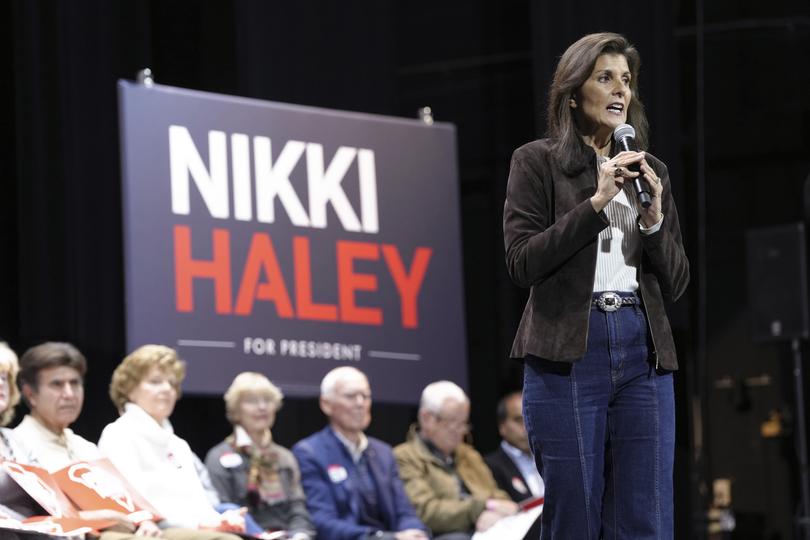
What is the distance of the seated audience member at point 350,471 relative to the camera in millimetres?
5348

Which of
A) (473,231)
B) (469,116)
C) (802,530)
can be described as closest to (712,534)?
(802,530)

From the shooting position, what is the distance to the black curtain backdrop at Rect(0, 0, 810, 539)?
19.2ft

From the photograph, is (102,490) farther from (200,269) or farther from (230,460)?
(200,269)

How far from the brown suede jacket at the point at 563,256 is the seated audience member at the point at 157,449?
2154mm

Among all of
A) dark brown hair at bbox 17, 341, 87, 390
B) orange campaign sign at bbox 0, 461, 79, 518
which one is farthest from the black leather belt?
dark brown hair at bbox 17, 341, 87, 390

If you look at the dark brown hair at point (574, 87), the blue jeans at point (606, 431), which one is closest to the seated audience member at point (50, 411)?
the blue jeans at point (606, 431)

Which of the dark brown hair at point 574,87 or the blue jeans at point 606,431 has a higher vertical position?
the dark brown hair at point 574,87

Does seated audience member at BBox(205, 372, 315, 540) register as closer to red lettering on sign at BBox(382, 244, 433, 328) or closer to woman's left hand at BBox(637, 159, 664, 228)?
red lettering on sign at BBox(382, 244, 433, 328)

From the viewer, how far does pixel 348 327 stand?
555 centimetres

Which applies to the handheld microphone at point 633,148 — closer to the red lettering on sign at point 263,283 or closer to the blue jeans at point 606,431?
the blue jeans at point 606,431

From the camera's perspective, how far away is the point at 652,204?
7.57ft

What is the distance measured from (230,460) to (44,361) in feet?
2.89

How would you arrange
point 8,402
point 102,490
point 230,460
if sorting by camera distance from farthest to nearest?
point 230,460, point 8,402, point 102,490

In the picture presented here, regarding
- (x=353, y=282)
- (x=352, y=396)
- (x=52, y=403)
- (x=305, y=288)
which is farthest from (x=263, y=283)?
(x=52, y=403)
